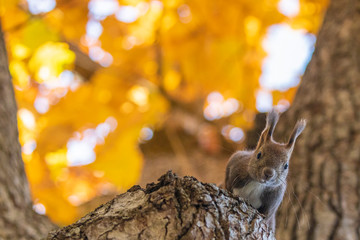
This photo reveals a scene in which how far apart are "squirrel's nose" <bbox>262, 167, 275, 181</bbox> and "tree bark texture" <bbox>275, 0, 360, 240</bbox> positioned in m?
0.84

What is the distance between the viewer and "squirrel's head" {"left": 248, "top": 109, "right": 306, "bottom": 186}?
1.90 meters

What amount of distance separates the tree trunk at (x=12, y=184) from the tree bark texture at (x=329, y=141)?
1.63 m

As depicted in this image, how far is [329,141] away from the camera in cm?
321

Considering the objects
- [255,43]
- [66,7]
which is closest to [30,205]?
[66,7]

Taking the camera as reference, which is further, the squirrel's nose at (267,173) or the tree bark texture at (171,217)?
the squirrel's nose at (267,173)

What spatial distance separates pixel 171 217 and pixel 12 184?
1.55 meters

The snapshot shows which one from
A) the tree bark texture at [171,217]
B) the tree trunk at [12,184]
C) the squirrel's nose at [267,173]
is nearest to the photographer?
the tree bark texture at [171,217]

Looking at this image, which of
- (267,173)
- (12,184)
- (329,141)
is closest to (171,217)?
(267,173)

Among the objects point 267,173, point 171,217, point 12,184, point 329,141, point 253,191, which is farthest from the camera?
point 329,141

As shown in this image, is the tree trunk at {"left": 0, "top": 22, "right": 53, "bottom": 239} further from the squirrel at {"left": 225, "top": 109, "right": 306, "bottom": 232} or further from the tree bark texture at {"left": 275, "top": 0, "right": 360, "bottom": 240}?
the tree bark texture at {"left": 275, "top": 0, "right": 360, "bottom": 240}

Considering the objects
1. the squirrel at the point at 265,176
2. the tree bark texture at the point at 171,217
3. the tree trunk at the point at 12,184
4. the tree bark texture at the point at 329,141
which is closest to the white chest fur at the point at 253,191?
the squirrel at the point at 265,176

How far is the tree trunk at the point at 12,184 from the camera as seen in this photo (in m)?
2.42

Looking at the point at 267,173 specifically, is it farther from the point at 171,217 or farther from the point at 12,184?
the point at 12,184

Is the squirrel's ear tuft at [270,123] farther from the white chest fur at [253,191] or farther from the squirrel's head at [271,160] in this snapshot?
the white chest fur at [253,191]
